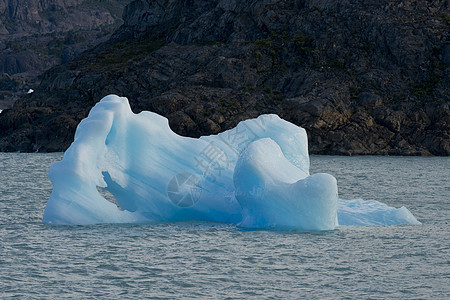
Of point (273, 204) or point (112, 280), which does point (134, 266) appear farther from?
point (273, 204)

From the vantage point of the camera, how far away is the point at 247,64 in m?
86.7

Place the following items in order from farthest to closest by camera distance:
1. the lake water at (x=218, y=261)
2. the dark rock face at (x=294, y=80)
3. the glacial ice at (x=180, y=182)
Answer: the dark rock face at (x=294, y=80) → the glacial ice at (x=180, y=182) → the lake water at (x=218, y=261)

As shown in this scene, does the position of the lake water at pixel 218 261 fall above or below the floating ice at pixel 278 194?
below

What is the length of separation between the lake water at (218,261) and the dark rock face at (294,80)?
5250 cm

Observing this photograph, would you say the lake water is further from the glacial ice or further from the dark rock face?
the dark rock face

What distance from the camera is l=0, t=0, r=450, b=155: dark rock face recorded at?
7544 centimetres

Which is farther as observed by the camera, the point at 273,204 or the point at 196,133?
the point at 196,133

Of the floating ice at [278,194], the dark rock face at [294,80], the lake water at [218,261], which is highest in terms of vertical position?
the dark rock face at [294,80]

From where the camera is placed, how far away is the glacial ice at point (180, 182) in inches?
754

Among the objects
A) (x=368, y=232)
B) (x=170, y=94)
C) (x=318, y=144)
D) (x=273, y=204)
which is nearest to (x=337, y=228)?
(x=368, y=232)

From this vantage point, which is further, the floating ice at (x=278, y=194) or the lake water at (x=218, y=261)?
the floating ice at (x=278, y=194)

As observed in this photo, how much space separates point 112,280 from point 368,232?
26.7 ft

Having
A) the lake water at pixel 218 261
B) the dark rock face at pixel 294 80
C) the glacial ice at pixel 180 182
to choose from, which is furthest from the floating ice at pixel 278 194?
the dark rock face at pixel 294 80

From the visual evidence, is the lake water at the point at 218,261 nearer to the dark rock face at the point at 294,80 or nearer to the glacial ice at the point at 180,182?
the glacial ice at the point at 180,182
